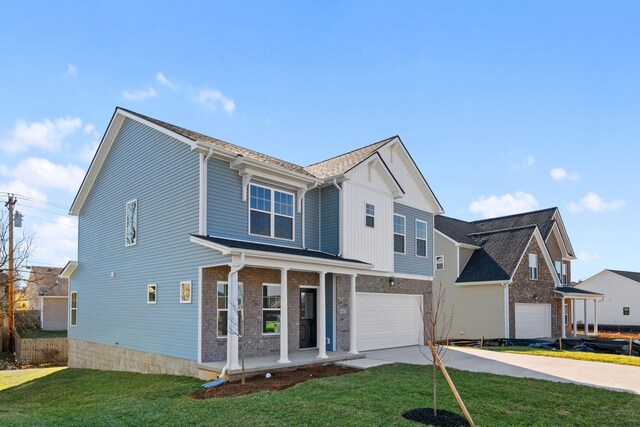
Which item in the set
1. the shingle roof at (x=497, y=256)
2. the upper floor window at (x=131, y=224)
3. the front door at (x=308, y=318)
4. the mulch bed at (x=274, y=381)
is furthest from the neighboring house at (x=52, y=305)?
the mulch bed at (x=274, y=381)

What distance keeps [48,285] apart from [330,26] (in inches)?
1390

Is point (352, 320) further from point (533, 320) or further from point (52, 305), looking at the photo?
point (52, 305)

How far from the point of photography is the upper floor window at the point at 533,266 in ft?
83.1

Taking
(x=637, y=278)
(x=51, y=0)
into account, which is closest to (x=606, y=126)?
(x=51, y=0)

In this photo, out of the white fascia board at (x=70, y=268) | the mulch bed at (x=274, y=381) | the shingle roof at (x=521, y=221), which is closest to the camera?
the mulch bed at (x=274, y=381)

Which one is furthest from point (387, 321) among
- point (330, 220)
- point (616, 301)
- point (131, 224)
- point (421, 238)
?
point (616, 301)

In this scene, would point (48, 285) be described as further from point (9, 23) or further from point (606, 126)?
point (606, 126)

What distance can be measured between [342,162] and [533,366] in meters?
9.12

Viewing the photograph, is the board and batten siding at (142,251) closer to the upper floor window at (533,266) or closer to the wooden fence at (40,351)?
the wooden fence at (40,351)

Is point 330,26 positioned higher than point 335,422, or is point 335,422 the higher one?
point 330,26

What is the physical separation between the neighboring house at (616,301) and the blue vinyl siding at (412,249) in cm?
2762

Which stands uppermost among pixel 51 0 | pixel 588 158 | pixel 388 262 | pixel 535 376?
pixel 51 0

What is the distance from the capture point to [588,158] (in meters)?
16.2

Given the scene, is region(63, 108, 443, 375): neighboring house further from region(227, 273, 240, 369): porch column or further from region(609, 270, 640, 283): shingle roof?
region(609, 270, 640, 283): shingle roof
